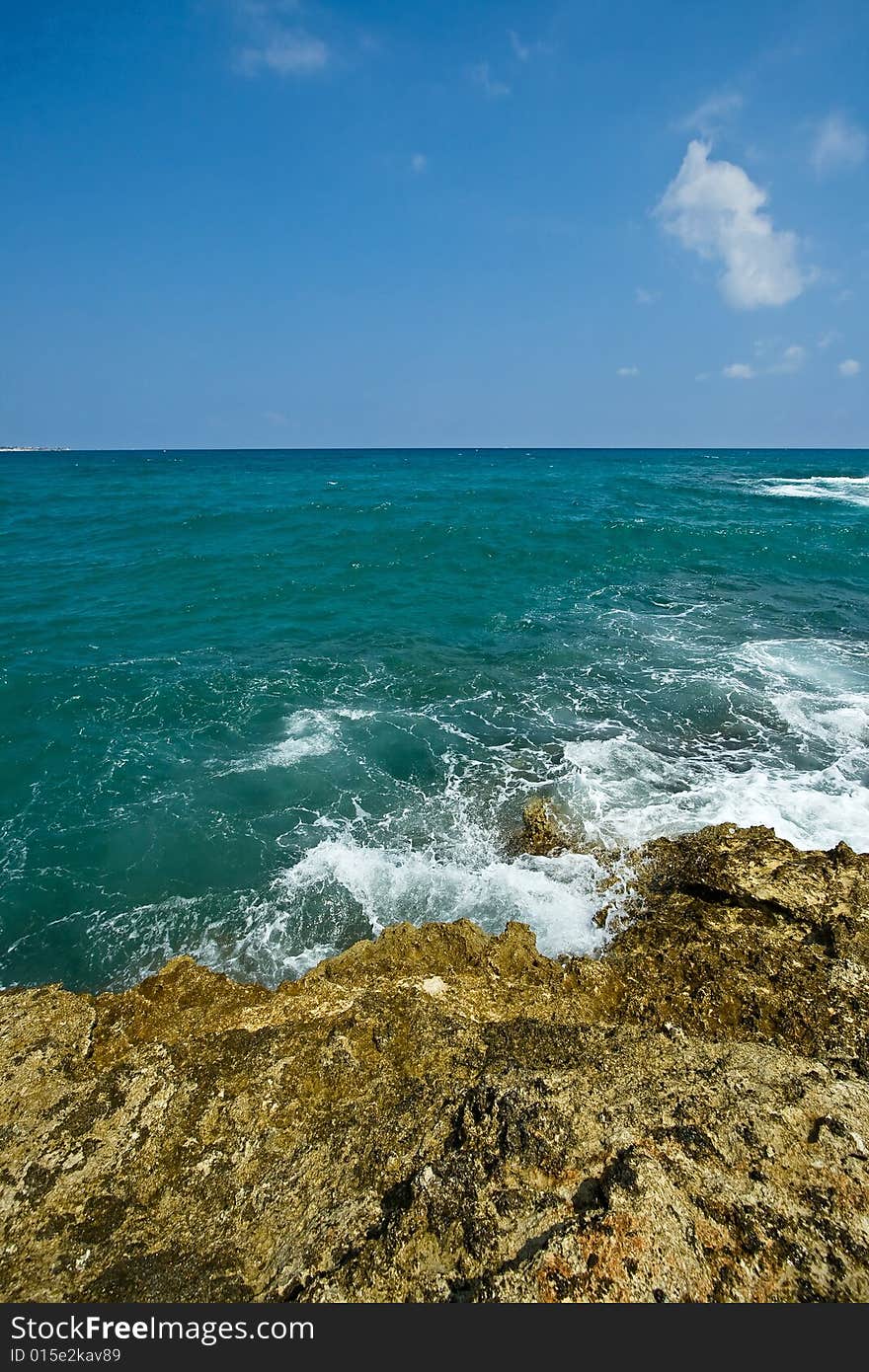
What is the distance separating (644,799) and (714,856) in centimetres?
261

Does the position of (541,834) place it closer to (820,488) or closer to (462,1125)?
(462,1125)

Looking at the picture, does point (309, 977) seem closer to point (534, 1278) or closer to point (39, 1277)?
point (39, 1277)

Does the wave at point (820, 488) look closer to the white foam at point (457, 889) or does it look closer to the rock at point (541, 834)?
the rock at point (541, 834)

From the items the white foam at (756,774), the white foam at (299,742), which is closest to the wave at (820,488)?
the white foam at (756,774)

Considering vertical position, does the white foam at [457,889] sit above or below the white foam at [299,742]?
below

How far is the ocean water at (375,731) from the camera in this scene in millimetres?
8414

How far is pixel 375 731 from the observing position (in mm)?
12789

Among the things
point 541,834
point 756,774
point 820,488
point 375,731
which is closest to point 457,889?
point 541,834

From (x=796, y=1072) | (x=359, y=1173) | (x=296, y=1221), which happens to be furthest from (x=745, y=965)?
(x=296, y=1221)

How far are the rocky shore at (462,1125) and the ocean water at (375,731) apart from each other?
181 cm

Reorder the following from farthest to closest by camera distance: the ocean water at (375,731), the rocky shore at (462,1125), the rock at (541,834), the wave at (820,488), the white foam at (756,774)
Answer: the wave at (820,488) < the white foam at (756,774) < the rock at (541,834) < the ocean water at (375,731) < the rocky shore at (462,1125)

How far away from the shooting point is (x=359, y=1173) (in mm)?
4043

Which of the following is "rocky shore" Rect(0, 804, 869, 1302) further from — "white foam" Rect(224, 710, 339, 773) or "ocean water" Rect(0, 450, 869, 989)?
"white foam" Rect(224, 710, 339, 773)

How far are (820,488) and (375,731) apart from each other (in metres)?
59.8
